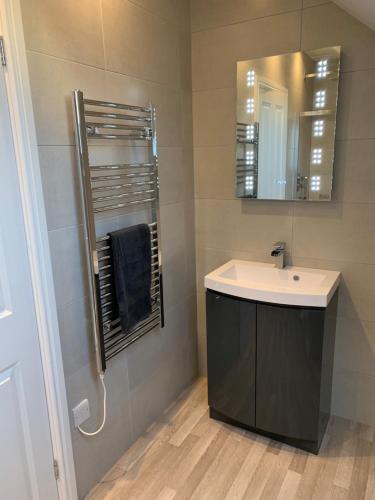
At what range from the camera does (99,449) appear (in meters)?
1.91

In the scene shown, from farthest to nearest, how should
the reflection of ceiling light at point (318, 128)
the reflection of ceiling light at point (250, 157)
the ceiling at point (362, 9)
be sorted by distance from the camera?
the reflection of ceiling light at point (250, 157) < the reflection of ceiling light at point (318, 128) < the ceiling at point (362, 9)

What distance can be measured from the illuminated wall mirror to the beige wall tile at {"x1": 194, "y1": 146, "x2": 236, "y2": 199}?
0.07m

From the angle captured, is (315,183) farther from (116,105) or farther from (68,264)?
(68,264)

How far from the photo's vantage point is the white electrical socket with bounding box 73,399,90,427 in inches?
68.2

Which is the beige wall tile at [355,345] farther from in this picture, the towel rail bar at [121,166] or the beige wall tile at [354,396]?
the towel rail bar at [121,166]

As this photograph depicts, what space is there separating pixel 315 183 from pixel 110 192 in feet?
3.53

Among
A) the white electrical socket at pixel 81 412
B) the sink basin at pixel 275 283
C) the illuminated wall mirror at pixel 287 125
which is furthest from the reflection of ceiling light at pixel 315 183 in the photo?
the white electrical socket at pixel 81 412

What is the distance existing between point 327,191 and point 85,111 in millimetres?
1273

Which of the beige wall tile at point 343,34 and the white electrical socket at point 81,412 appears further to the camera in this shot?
the beige wall tile at point 343,34

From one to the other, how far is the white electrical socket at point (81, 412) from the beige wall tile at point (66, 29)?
1.46 metres

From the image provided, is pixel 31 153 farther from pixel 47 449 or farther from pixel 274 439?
pixel 274 439

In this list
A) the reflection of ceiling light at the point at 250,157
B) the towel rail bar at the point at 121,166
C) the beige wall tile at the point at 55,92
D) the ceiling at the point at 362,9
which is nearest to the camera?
the beige wall tile at the point at 55,92

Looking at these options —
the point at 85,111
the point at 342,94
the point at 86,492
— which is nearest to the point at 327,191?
the point at 342,94

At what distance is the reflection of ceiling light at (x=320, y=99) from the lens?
1956mm
